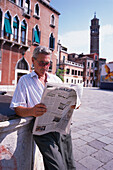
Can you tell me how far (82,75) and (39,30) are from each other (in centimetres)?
2239

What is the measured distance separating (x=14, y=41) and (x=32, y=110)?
14.3 metres

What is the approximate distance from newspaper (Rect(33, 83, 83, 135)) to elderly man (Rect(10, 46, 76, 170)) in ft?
0.21

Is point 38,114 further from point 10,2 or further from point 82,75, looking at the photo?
point 82,75

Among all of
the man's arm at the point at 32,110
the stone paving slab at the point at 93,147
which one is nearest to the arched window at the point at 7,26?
the stone paving slab at the point at 93,147

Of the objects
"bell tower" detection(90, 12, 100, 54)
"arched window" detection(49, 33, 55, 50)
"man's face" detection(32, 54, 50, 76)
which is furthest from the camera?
"bell tower" detection(90, 12, 100, 54)

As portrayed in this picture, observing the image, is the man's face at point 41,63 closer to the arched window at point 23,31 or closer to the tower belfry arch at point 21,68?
the tower belfry arch at point 21,68

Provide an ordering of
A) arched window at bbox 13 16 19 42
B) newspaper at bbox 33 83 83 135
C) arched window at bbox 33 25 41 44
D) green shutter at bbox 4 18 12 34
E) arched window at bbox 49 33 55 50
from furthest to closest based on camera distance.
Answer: arched window at bbox 49 33 55 50 → arched window at bbox 33 25 41 44 → arched window at bbox 13 16 19 42 → green shutter at bbox 4 18 12 34 → newspaper at bbox 33 83 83 135

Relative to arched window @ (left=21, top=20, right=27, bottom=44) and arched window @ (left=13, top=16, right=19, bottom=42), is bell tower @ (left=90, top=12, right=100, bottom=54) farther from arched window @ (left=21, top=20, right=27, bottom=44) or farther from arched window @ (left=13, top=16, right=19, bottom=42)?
arched window @ (left=13, top=16, right=19, bottom=42)

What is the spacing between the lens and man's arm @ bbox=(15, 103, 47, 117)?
105cm

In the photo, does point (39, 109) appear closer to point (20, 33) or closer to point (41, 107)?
point (41, 107)

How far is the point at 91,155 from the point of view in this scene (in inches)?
92.1

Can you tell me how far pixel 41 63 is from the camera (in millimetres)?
1352

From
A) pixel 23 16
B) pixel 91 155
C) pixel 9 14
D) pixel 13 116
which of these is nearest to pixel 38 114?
pixel 13 116

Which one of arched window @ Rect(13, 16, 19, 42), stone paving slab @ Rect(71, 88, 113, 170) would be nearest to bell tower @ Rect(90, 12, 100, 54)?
arched window @ Rect(13, 16, 19, 42)
